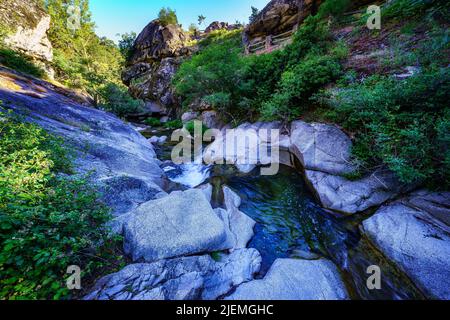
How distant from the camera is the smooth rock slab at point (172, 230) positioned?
10.1 ft

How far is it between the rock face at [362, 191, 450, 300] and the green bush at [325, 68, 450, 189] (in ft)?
2.03

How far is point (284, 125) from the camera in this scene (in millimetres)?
8297

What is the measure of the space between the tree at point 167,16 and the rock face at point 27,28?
67.0 feet

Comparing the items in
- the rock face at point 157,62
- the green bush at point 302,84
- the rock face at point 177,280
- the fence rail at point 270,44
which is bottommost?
the rock face at point 177,280

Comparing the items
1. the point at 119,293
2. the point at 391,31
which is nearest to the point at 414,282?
the point at 119,293

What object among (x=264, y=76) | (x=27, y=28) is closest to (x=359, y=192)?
(x=264, y=76)

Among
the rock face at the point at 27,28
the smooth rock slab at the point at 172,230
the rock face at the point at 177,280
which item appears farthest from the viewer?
the rock face at the point at 27,28

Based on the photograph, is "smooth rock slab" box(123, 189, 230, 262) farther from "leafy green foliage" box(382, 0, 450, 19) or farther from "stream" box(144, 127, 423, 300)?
"leafy green foliage" box(382, 0, 450, 19)

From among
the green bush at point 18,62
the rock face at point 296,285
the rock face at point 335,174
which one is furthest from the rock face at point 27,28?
the rock face at point 296,285

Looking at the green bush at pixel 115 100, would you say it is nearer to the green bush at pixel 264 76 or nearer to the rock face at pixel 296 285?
the green bush at pixel 264 76

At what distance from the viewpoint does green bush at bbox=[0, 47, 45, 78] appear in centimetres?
1086

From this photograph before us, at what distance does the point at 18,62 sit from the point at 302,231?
798 inches

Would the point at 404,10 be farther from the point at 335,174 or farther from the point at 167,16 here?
the point at 167,16

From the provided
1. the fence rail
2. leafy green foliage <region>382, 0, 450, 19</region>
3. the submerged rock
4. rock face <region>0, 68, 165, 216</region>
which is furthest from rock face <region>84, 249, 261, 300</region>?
the fence rail
